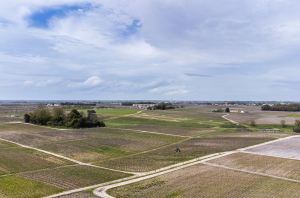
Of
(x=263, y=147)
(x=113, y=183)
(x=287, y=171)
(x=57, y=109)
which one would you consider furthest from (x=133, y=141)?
(x=57, y=109)

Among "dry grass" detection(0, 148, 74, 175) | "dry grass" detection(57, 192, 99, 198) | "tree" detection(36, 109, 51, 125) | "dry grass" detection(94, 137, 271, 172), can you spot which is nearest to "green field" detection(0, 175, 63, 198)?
"dry grass" detection(57, 192, 99, 198)

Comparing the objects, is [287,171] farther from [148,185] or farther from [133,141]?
[133,141]

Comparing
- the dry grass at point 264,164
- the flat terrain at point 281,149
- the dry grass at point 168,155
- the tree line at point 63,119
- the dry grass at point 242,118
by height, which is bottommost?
the dry grass at point 168,155

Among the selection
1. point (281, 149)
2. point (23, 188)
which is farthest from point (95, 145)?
point (281, 149)

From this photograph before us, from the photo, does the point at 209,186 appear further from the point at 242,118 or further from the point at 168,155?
the point at 242,118

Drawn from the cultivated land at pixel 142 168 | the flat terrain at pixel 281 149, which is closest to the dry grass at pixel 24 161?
the cultivated land at pixel 142 168

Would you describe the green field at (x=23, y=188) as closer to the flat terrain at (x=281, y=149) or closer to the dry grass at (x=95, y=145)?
the dry grass at (x=95, y=145)

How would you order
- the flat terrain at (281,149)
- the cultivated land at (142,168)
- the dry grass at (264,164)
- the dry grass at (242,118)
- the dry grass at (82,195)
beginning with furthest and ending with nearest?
the dry grass at (242,118) < the flat terrain at (281,149) < the dry grass at (264,164) < the cultivated land at (142,168) < the dry grass at (82,195)

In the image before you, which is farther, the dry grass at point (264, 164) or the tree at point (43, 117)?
the tree at point (43, 117)
